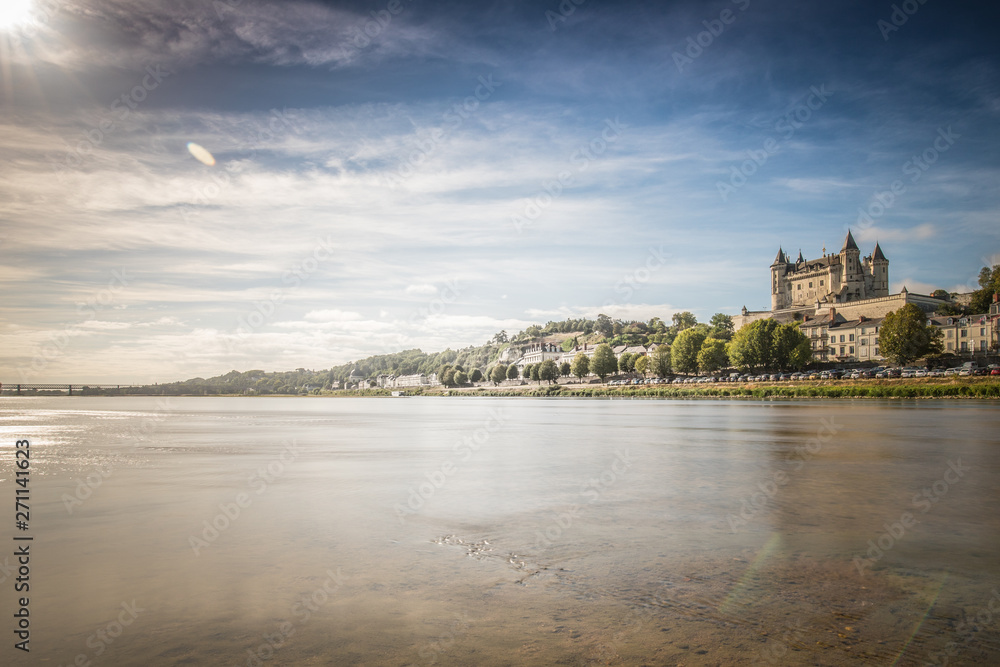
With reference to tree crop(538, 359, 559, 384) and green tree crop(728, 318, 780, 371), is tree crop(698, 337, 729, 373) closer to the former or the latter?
green tree crop(728, 318, 780, 371)

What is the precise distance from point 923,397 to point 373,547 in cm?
6968

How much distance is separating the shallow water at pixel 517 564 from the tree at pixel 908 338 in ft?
252

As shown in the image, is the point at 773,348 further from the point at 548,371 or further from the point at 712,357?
the point at 548,371

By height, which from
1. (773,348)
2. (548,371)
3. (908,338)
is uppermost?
(908,338)

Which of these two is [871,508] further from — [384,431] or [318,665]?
[384,431]

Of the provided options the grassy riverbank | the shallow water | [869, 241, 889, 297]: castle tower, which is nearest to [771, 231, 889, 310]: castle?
[869, 241, 889, 297]: castle tower

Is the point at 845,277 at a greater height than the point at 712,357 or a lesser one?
greater

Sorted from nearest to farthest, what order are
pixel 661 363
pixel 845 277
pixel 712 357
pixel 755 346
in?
pixel 755 346 < pixel 712 357 < pixel 661 363 < pixel 845 277

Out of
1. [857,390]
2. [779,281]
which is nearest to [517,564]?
[857,390]

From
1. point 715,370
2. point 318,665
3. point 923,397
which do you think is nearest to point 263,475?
point 318,665

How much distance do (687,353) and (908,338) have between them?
3938 cm

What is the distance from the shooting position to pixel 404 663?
16.8ft

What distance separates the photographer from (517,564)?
7906mm

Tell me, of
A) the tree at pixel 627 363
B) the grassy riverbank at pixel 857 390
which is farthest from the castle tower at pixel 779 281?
the grassy riverbank at pixel 857 390
